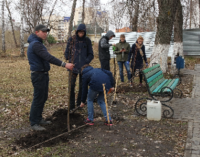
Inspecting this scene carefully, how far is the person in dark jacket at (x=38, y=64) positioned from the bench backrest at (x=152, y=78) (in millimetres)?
2352

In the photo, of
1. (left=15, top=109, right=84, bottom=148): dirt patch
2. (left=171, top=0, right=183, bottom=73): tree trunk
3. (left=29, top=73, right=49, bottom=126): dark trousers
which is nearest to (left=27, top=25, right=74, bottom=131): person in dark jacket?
(left=29, top=73, right=49, bottom=126): dark trousers

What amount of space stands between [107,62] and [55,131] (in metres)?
3.47

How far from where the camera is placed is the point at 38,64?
14.9ft

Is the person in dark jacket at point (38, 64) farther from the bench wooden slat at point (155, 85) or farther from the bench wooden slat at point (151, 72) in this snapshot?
the bench wooden slat at point (155, 85)

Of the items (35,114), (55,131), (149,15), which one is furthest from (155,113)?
(149,15)

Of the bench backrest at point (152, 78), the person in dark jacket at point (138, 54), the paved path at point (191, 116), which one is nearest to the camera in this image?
the paved path at point (191, 116)

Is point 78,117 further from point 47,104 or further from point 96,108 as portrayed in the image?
point 47,104

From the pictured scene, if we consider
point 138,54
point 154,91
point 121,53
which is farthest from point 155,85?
point 121,53

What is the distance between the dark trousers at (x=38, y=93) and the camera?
15.0 ft

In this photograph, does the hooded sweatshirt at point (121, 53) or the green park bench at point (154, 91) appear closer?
the green park bench at point (154, 91)

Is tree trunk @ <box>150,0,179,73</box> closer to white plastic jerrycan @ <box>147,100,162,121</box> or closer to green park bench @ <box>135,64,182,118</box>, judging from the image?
green park bench @ <box>135,64,182,118</box>

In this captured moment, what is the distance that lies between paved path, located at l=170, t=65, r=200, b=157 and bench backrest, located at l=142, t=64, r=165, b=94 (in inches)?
28.8

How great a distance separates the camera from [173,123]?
501 centimetres

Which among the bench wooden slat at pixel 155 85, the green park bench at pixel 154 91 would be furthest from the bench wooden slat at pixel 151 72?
the bench wooden slat at pixel 155 85
